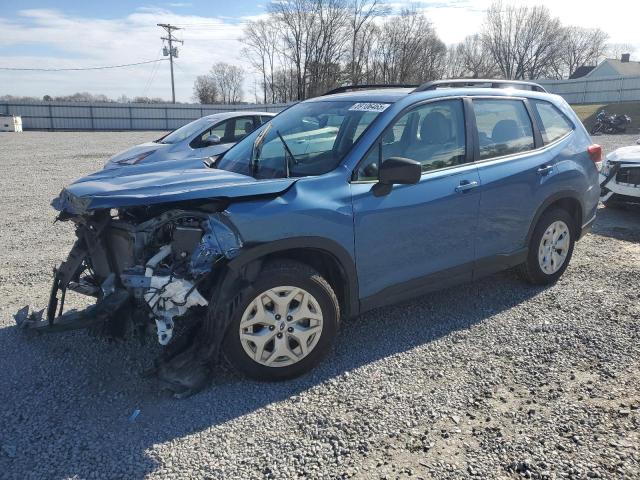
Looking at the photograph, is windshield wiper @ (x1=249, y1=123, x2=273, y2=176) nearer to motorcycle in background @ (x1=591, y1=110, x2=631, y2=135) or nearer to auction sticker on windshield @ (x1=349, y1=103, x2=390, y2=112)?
auction sticker on windshield @ (x1=349, y1=103, x2=390, y2=112)

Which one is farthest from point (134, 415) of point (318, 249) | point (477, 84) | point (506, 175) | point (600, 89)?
point (600, 89)

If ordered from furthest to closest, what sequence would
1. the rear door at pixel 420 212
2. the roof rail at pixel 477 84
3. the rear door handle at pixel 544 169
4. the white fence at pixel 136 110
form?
the white fence at pixel 136 110
the rear door handle at pixel 544 169
the roof rail at pixel 477 84
the rear door at pixel 420 212

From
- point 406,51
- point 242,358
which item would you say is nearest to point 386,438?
point 242,358

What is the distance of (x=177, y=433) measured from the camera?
2.93 meters

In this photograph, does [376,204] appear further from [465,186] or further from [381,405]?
[381,405]

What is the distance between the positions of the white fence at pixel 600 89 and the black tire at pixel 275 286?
4264cm

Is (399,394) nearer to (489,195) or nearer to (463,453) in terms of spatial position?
(463,453)

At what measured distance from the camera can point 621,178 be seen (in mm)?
7828

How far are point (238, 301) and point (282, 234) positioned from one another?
50cm

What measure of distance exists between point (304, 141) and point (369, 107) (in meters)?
0.58

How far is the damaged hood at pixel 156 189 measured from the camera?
3189 millimetres

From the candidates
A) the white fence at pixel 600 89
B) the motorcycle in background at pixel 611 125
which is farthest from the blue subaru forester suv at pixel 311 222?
the white fence at pixel 600 89

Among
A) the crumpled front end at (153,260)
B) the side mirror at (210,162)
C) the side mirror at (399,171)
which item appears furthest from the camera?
the side mirror at (210,162)

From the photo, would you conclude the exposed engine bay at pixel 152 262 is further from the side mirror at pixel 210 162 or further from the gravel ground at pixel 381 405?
the side mirror at pixel 210 162
